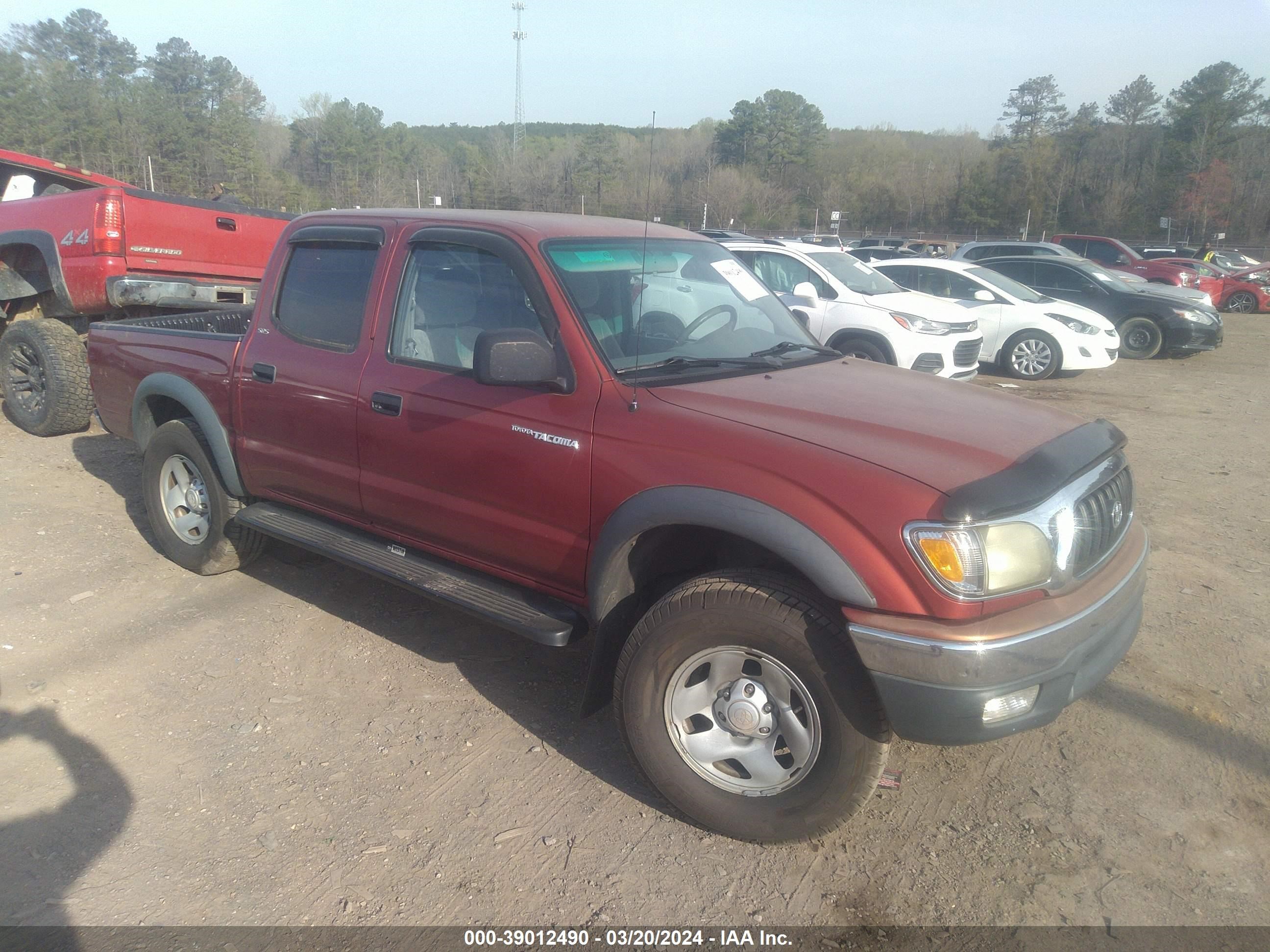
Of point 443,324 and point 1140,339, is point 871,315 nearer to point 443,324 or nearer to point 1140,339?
point 443,324

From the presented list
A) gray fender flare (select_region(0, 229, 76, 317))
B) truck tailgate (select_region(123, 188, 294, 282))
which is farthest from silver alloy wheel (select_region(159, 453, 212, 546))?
gray fender flare (select_region(0, 229, 76, 317))

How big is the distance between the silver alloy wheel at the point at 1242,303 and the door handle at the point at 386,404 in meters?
25.8

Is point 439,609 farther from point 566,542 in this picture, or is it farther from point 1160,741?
point 1160,741

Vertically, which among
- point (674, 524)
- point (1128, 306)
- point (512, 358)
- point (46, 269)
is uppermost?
point (512, 358)

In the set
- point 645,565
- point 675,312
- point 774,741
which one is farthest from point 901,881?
point 675,312

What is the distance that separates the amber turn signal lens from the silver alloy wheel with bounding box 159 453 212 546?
12.6ft

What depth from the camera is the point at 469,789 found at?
3.23 metres

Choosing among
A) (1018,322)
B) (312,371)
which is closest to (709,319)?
(312,371)

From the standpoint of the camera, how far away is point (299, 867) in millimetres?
2830

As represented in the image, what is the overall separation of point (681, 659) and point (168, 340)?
357cm

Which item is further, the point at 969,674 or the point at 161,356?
the point at 161,356

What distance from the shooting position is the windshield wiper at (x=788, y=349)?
3.77 metres

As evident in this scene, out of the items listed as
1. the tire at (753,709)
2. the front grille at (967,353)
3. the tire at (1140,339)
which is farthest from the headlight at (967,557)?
the tire at (1140,339)

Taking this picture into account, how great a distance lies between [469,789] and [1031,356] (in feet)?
37.4
